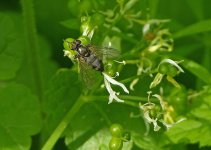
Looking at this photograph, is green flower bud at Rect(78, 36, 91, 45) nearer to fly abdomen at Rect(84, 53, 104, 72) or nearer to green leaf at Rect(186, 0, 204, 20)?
fly abdomen at Rect(84, 53, 104, 72)

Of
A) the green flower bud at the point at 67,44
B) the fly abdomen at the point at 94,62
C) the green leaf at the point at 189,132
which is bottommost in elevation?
the green leaf at the point at 189,132

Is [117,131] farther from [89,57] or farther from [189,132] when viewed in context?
[189,132]

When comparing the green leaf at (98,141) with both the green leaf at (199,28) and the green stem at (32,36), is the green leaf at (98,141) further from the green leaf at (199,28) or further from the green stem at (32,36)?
the green leaf at (199,28)

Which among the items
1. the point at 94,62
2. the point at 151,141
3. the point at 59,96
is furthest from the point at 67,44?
the point at 151,141

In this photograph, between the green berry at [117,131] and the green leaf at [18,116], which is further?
the green leaf at [18,116]

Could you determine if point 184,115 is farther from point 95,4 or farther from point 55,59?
point 55,59

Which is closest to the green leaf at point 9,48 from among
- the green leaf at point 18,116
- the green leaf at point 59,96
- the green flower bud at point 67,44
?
Answer: the green leaf at point 18,116

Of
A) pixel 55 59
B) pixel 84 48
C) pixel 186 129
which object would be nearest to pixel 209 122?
→ pixel 186 129
